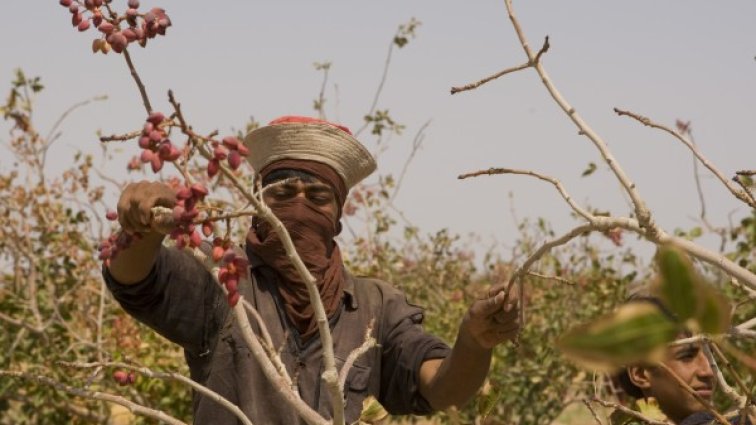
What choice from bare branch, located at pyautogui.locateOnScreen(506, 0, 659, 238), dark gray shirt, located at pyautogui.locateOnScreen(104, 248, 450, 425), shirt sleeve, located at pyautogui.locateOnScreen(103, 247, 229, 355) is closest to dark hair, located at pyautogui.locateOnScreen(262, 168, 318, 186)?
dark gray shirt, located at pyautogui.locateOnScreen(104, 248, 450, 425)

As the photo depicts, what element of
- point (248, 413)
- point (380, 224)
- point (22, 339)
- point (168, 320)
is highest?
point (380, 224)

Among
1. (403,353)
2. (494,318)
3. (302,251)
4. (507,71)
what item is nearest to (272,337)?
(302,251)

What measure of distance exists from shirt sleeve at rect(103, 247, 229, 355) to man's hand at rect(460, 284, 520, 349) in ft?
2.45

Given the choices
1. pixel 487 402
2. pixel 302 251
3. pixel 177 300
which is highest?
pixel 302 251

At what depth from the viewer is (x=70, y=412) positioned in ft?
21.5

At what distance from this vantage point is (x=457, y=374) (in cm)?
301

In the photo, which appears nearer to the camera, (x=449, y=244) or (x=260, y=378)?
(x=260, y=378)

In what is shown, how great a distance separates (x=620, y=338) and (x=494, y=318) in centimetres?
223

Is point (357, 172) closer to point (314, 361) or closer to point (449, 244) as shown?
point (314, 361)

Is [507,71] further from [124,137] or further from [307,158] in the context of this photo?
[307,158]

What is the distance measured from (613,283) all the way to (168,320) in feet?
18.9

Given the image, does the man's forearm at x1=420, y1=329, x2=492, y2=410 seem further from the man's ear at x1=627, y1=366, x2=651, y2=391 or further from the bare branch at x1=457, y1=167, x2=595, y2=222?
the bare branch at x1=457, y1=167, x2=595, y2=222

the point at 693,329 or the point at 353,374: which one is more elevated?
the point at 353,374

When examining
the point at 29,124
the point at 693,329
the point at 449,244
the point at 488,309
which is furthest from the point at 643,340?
the point at 449,244
